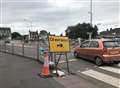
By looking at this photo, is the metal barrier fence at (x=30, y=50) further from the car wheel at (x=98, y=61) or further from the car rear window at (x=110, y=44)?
the car rear window at (x=110, y=44)

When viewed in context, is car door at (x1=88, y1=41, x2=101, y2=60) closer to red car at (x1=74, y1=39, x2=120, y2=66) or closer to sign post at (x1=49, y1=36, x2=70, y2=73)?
red car at (x1=74, y1=39, x2=120, y2=66)

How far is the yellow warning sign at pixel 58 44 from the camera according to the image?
1024 cm

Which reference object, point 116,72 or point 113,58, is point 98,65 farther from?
point 116,72

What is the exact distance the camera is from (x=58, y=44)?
10445 mm

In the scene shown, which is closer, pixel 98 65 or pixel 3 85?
pixel 3 85

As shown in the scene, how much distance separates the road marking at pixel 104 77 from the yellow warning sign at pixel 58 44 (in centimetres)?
155

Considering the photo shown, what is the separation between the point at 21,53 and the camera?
19750 mm

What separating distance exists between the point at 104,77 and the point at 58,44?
2.61 metres

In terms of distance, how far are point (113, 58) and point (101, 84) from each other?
13.0 feet

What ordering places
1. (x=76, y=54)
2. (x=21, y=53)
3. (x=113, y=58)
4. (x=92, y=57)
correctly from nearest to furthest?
(x=113, y=58)
(x=92, y=57)
(x=76, y=54)
(x=21, y=53)

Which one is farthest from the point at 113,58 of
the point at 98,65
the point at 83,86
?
the point at 83,86

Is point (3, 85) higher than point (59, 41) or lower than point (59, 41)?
lower

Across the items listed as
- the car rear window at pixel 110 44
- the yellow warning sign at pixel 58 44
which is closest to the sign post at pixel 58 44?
the yellow warning sign at pixel 58 44

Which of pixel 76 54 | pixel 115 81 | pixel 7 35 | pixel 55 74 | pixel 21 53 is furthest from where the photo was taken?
pixel 7 35
